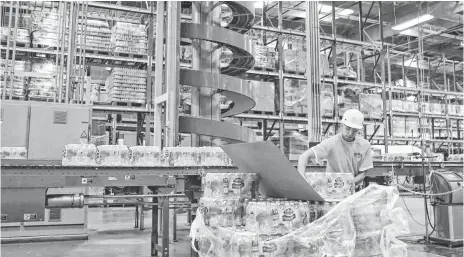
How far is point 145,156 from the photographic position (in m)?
5.01

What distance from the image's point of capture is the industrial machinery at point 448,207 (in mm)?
6555

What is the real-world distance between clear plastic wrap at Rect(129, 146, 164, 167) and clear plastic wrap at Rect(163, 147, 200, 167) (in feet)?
0.29

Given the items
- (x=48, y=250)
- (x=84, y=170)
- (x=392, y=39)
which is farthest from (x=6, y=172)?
(x=392, y=39)

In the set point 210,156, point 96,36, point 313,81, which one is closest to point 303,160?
point 210,156

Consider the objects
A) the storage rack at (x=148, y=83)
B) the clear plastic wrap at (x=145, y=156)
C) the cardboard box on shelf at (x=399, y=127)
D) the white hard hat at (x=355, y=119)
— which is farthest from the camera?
the cardboard box on shelf at (x=399, y=127)

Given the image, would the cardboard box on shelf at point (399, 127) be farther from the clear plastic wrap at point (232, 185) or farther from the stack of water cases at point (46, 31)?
the clear plastic wrap at point (232, 185)

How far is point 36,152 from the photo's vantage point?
672cm

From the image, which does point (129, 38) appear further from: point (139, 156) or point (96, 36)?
point (139, 156)

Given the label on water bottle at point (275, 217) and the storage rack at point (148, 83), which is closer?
the label on water bottle at point (275, 217)

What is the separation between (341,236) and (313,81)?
684 cm

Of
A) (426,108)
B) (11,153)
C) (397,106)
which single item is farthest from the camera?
(426,108)

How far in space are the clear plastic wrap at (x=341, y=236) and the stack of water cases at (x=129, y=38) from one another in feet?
23.0

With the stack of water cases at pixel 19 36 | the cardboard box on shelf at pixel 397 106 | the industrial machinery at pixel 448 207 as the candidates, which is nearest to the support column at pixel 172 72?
the stack of water cases at pixel 19 36

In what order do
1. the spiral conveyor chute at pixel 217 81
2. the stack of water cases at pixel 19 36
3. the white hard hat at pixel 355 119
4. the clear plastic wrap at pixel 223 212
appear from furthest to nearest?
the stack of water cases at pixel 19 36 < the spiral conveyor chute at pixel 217 81 < the white hard hat at pixel 355 119 < the clear plastic wrap at pixel 223 212
